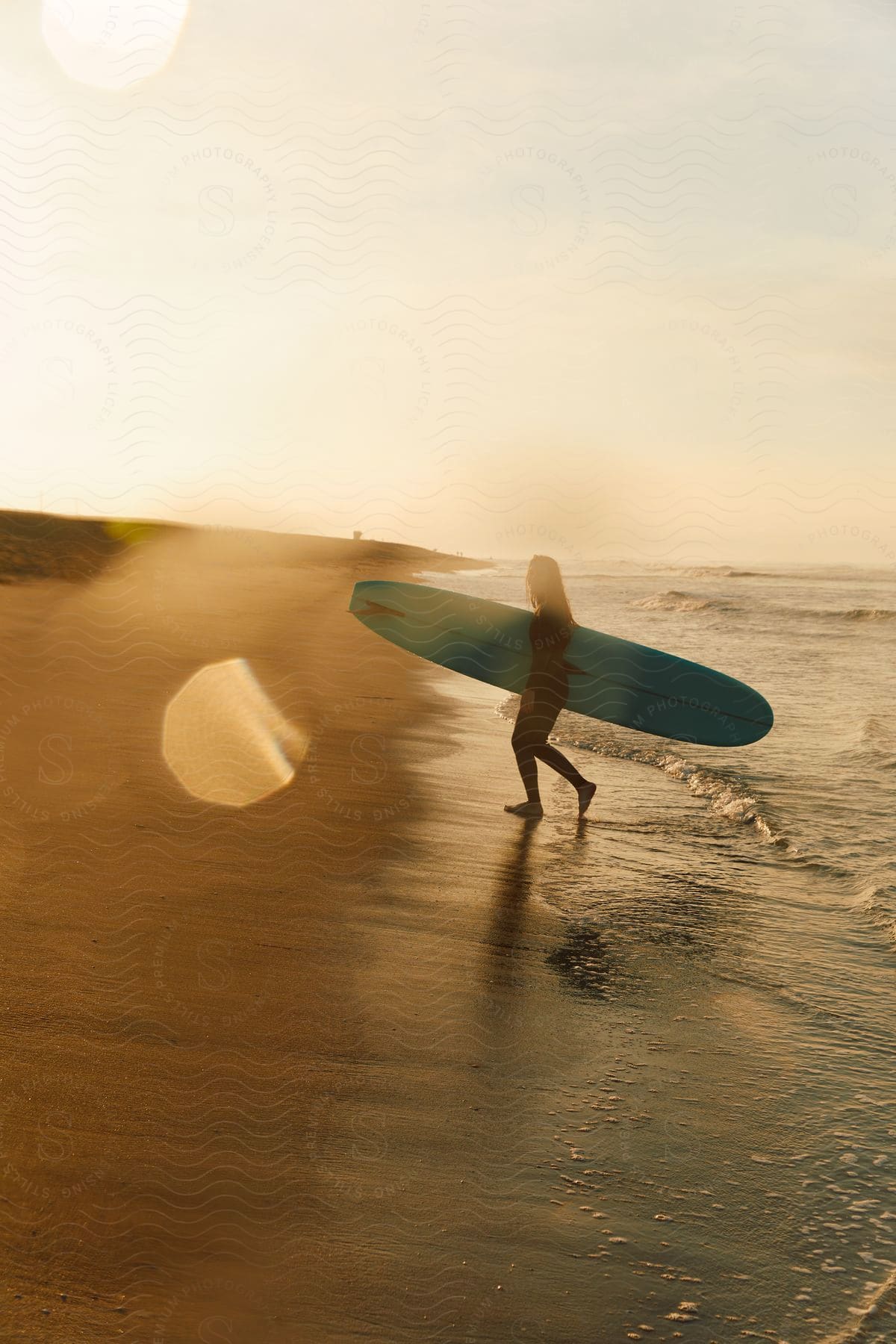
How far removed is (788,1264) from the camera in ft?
7.99

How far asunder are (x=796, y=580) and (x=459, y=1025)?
4180 centimetres

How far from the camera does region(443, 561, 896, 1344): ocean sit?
241cm

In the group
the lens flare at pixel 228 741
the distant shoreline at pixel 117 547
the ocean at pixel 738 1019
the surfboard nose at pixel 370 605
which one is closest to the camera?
the ocean at pixel 738 1019

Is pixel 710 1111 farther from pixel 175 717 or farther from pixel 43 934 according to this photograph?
pixel 175 717

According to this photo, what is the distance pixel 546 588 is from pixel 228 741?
265 cm

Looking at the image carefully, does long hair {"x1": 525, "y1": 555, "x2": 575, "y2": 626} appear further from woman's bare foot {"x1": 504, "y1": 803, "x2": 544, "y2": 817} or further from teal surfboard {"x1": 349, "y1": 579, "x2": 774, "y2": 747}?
woman's bare foot {"x1": 504, "y1": 803, "x2": 544, "y2": 817}

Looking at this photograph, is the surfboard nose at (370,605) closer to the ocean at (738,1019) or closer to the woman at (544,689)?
the woman at (544,689)

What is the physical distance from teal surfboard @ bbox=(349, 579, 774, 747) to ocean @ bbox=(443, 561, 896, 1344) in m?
0.48

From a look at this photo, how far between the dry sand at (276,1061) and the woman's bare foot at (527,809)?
205 mm

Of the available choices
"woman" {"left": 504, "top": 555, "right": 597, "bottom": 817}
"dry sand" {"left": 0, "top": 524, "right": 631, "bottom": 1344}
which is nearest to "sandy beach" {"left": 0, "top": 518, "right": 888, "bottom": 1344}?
"dry sand" {"left": 0, "top": 524, "right": 631, "bottom": 1344}

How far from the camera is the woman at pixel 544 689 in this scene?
6.64m

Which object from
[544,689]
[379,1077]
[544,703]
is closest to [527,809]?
[544,703]

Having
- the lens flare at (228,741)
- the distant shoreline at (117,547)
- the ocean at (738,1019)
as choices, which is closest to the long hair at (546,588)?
the ocean at (738,1019)

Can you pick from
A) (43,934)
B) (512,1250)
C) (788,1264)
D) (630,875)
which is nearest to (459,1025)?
(512,1250)
